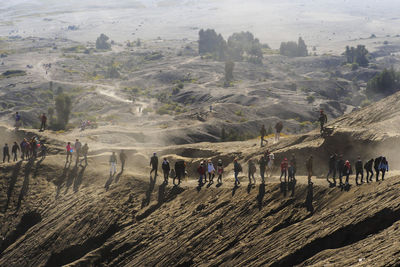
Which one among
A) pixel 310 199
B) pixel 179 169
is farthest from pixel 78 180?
pixel 310 199

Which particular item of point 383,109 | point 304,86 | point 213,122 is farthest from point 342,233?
point 304,86

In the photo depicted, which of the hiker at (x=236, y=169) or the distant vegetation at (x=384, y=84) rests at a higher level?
the hiker at (x=236, y=169)

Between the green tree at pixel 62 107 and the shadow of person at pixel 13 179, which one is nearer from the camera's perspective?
the shadow of person at pixel 13 179

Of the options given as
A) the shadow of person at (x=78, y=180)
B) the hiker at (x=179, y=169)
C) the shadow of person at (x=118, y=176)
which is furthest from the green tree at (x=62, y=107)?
the hiker at (x=179, y=169)

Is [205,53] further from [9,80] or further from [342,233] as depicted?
[342,233]

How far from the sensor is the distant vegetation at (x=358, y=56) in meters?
157

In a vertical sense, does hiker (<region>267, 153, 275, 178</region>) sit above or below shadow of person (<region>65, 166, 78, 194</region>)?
above

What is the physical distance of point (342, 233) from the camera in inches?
646

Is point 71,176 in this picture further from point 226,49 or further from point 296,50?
point 296,50

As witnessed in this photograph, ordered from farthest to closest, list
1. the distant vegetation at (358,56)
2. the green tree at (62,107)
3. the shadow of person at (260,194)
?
the distant vegetation at (358,56) → the green tree at (62,107) → the shadow of person at (260,194)

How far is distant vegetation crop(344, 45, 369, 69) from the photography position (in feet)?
515

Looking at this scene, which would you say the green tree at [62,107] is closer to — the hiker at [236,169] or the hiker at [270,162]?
the hiker at [270,162]

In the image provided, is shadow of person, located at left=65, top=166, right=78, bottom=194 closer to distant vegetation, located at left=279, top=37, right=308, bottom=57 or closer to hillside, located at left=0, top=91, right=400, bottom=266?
hillside, located at left=0, top=91, right=400, bottom=266

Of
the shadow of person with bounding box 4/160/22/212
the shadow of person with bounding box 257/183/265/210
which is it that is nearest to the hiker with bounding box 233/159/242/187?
the shadow of person with bounding box 257/183/265/210
